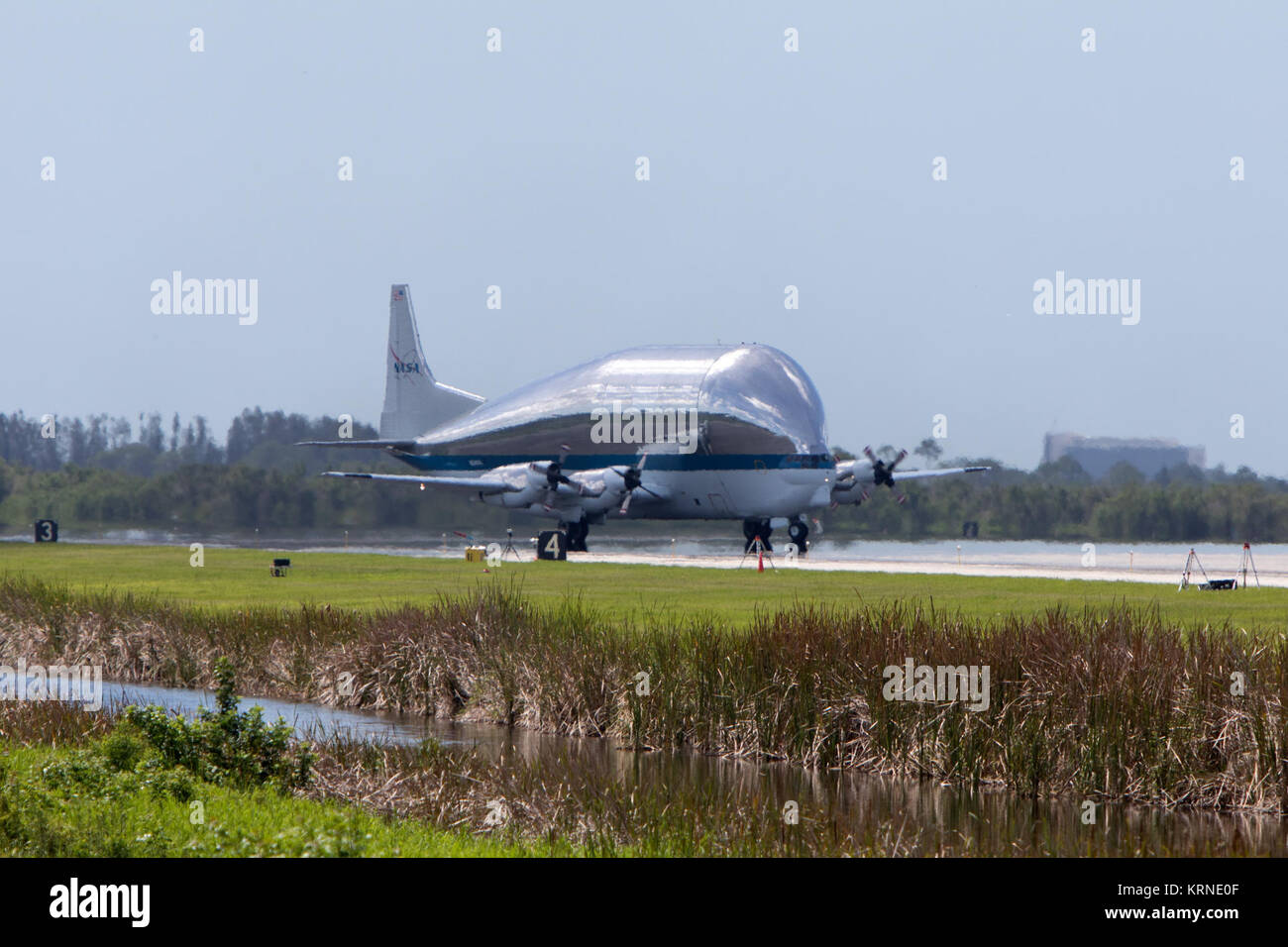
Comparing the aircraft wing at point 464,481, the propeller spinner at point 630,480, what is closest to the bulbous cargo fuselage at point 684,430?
the propeller spinner at point 630,480

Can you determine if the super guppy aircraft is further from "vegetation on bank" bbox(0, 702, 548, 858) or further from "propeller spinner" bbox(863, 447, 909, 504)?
"vegetation on bank" bbox(0, 702, 548, 858)

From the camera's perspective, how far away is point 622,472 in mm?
56500

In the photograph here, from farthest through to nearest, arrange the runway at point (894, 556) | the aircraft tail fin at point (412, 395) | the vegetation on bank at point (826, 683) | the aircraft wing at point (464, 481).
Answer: the aircraft tail fin at point (412, 395), the aircraft wing at point (464, 481), the runway at point (894, 556), the vegetation on bank at point (826, 683)

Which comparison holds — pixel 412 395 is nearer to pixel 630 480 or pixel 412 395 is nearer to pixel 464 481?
pixel 464 481

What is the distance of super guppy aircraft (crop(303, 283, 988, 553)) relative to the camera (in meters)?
56.0

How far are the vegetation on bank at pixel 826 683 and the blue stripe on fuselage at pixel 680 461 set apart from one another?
29489 millimetres

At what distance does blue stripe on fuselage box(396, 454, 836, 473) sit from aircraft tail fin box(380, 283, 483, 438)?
9.24 meters

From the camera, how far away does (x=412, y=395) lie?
73.7 meters

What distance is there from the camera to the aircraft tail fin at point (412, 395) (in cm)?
7300

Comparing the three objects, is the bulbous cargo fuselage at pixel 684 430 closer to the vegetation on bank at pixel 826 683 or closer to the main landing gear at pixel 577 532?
the main landing gear at pixel 577 532

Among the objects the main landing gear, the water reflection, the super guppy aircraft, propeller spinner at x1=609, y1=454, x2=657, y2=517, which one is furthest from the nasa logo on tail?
the water reflection

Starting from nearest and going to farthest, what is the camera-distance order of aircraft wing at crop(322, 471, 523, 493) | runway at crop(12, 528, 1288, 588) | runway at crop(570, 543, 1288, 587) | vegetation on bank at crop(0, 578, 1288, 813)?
vegetation on bank at crop(0, 578, 1288, 813), runway at crop(570, 543, 1288, 587), runway at crop(12, 528, 1288, 588), aircraft wing at crop(322, 471, 523, 493)

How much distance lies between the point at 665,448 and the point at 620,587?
2349 cm
